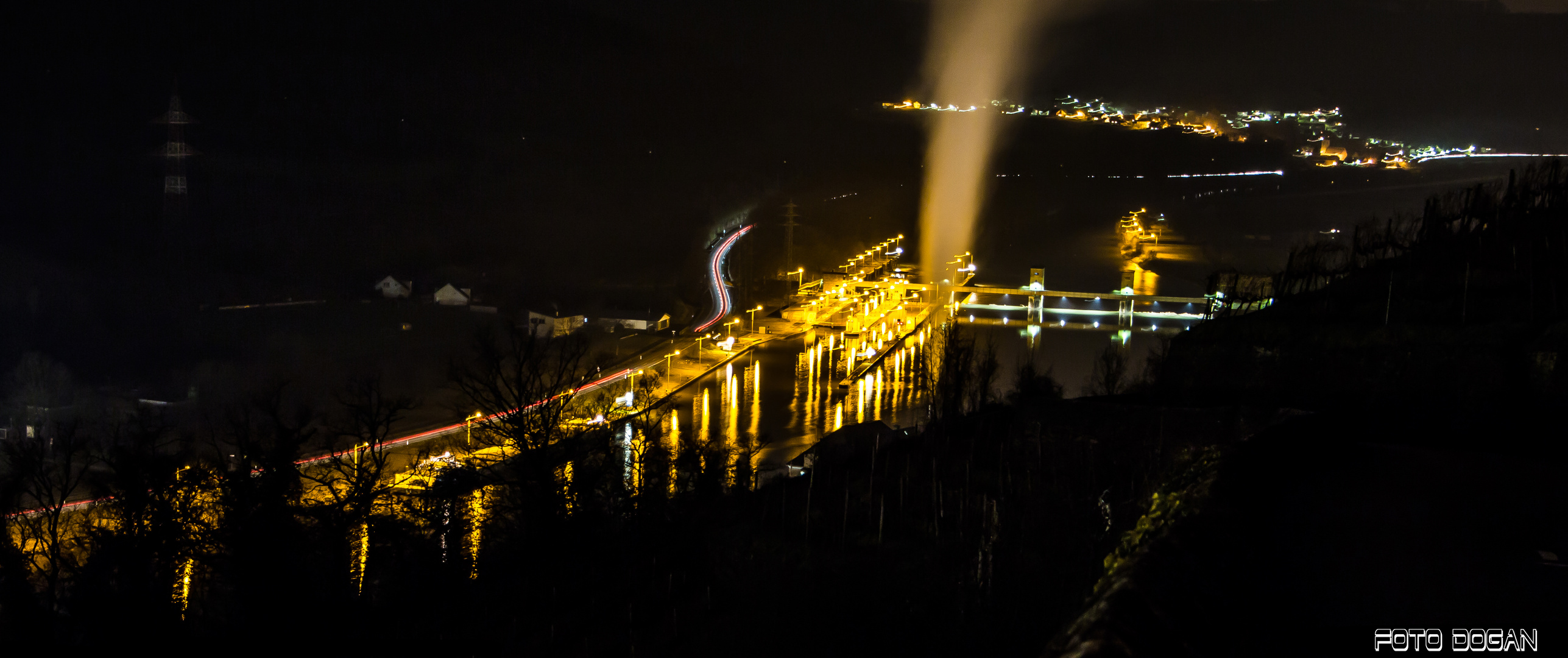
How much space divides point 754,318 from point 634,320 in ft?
13.3

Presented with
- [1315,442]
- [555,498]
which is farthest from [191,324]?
[1315,442]

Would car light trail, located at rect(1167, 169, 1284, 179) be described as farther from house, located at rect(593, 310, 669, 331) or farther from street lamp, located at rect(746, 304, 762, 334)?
house, located at rect(593, 310, 669, 331)

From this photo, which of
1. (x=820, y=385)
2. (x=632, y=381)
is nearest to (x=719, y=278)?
(x=820, y=385)

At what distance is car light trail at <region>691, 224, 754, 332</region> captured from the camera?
105 ft

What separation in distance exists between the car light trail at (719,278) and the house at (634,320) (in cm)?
120

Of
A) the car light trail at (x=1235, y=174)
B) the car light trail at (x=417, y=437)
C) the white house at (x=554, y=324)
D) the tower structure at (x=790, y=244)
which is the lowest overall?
the car light trail at (x=417, y=437)

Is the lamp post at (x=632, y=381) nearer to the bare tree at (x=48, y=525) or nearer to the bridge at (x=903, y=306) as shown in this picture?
the bridge at (x=903, y=306)

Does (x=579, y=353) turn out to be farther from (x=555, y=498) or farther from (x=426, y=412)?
(x=426, y=412)

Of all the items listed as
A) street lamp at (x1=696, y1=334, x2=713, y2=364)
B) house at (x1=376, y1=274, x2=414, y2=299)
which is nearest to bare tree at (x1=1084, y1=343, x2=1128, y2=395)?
street lamp at (x1=696, y1=334, x2=713, y2=364)

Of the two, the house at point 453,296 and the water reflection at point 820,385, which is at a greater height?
the house at point 453,296

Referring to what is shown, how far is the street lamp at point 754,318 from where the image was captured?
29730 millimetres

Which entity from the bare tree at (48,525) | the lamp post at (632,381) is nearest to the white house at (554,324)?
the lamp post at (632,381)

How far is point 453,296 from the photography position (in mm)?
33844

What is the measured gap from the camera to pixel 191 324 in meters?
28.1
